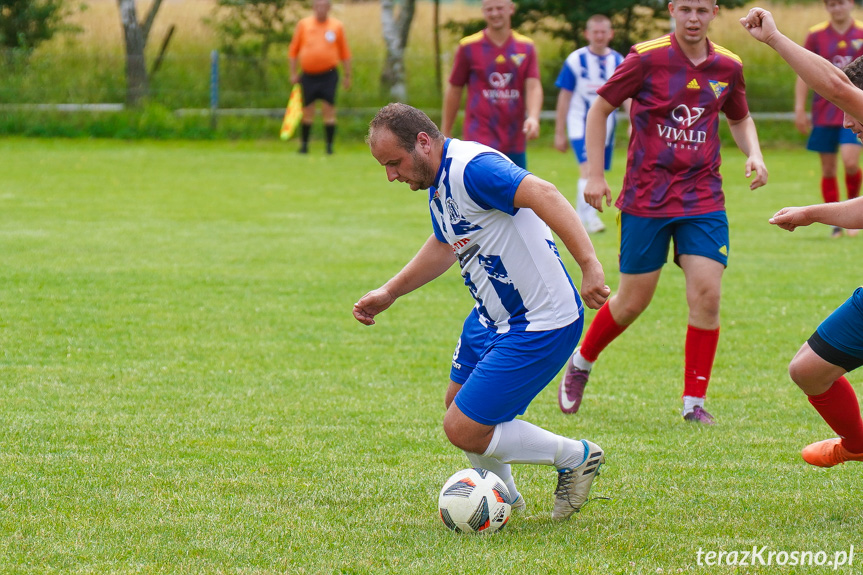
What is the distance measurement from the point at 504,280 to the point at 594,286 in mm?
403

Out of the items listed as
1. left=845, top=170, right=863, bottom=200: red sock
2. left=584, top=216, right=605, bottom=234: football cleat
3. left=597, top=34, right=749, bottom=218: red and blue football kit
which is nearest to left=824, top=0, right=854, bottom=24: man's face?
left=845, top=170, right=863, bottom=200: red sock

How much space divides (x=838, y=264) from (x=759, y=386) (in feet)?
13.8

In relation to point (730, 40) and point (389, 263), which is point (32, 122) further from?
point (730, 40)

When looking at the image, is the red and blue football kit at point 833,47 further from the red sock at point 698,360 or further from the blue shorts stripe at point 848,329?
the blue shorts stripe at point 848,329

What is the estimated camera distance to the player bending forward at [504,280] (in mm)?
3803

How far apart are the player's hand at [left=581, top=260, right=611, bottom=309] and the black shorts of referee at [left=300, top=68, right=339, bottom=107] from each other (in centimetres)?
1584

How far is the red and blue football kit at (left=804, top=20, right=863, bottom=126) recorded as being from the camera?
35.6 ft

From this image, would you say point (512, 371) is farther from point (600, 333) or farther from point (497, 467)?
point (600, 333)

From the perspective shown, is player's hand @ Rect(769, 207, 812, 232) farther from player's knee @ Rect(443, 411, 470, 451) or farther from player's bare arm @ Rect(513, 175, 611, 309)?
player's knee @ Rect(443, 411, 470, 451)

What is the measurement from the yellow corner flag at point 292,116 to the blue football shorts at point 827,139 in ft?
38.0

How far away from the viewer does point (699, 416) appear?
5469 millimetres

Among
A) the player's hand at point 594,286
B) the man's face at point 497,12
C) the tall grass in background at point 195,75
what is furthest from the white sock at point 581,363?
the tall grass in background at point 195,75

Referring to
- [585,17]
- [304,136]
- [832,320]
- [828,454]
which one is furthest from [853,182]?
[585,17]

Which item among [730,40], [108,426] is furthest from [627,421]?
[730,40]
